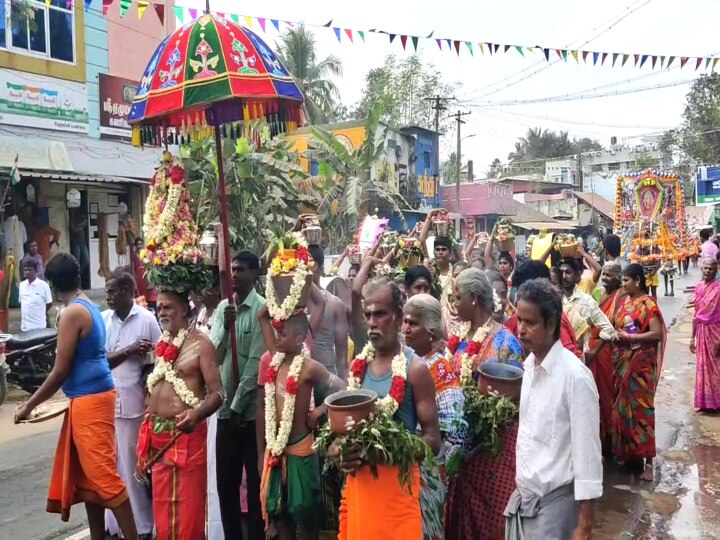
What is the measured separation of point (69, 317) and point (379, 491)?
240 centimetres

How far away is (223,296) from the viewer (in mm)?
4730

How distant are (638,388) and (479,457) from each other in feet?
10.1

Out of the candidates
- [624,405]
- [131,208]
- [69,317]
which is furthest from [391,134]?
[69,317]

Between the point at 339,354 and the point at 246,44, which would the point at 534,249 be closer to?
the point at 339,354

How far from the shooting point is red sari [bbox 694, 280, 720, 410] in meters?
8.02

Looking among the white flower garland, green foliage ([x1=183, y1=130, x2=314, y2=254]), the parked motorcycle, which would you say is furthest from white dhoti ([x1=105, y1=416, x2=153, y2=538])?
green foliage ([x1=183, y1=130, x2=314, y2=254])

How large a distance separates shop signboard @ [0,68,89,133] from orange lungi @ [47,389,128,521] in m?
10.9

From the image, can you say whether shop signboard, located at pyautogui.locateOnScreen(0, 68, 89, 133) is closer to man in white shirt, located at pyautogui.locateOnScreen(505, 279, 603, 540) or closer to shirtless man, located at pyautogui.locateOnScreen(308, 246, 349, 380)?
shirtless man, located at pyautogui.locateOnScreen(308, 246, 349, 380)

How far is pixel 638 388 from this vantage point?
20.1 feet

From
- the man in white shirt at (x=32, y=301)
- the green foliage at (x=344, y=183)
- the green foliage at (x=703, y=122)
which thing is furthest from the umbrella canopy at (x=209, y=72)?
the green foliage at (x=703, y=122)

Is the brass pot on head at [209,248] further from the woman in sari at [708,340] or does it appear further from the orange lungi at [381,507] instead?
the woman in sari at [708,340]

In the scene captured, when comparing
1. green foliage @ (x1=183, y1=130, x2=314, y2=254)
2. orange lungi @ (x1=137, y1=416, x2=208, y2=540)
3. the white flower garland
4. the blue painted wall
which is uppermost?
the blue painted wall

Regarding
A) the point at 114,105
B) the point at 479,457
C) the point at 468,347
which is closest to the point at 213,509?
the point at 479,457

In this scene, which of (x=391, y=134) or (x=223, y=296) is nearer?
(x=223, y=296)
